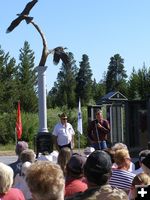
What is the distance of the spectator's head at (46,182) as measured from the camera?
399cm

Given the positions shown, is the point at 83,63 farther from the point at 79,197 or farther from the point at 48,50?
the point at 79,197

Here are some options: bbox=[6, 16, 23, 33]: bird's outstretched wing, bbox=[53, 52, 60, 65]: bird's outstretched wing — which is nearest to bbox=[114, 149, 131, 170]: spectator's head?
bbox=[6, 16, 23, 33]: bird's outstretched wing

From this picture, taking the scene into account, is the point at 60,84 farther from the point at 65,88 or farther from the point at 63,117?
the point at 63,117

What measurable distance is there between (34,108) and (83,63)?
5216 cm

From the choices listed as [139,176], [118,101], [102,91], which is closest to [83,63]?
→ [102,91]

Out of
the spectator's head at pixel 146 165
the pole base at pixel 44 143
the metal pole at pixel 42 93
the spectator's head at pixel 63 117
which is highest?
the metal pole at pixel 42 93

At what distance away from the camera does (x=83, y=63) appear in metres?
111

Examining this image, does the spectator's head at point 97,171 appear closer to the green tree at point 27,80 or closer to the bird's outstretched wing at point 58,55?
the bird's outstretched wing at point 58,55

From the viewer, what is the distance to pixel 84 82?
10112 centimetres

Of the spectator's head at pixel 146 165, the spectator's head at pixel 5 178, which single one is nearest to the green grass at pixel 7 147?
the spectator's head at pixel 146 165

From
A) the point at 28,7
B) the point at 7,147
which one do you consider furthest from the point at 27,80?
the point at 28,7

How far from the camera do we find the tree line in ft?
169

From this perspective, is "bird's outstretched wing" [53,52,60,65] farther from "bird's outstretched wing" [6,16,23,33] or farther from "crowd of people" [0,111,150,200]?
"crowd of people" [0,111,150,200]

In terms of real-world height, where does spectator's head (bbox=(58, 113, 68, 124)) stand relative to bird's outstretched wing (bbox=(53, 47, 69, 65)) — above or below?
below
